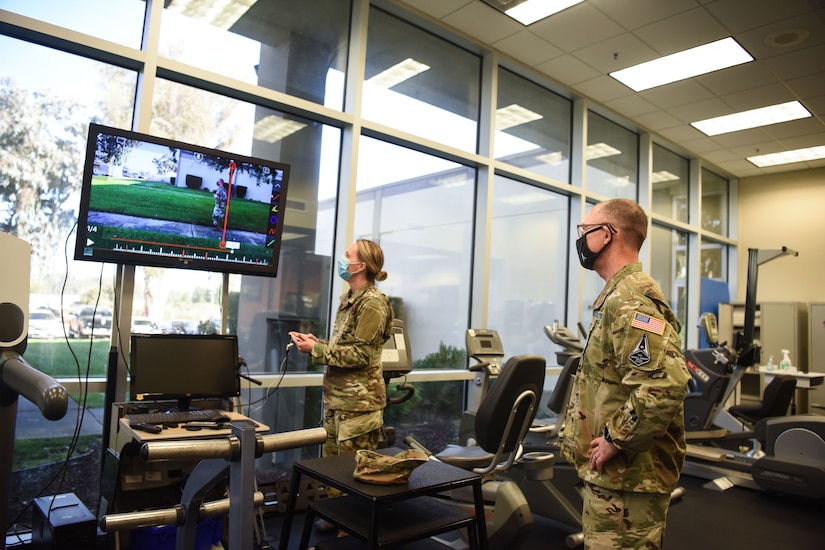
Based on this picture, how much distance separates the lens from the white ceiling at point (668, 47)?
13.9ft

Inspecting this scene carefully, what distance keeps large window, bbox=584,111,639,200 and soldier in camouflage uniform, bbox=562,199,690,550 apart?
4724mm

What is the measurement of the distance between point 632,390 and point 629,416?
0.33 ft

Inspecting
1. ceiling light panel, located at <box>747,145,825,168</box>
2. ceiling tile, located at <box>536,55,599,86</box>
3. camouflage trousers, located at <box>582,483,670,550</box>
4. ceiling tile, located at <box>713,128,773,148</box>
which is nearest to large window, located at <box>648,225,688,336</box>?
ceiling tile, located at <box>713,128,773,148</box>

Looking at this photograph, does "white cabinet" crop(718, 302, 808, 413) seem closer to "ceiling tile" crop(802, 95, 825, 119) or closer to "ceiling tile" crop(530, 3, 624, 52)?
"ceiling tile" crop(802, 95, 825, 119)

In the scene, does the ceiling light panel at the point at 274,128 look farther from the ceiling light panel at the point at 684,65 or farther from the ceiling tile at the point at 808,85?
the ceiling tile at the point at 808,85

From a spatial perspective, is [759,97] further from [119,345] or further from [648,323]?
[119,345]

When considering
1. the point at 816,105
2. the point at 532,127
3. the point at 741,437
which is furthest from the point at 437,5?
the point at 741,437

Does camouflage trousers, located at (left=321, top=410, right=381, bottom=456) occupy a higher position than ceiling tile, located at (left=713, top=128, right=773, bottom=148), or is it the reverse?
ceiling tile, located at (left=713, top=128, right=773, bottom=148)

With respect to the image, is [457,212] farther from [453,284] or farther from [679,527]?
[679,527]

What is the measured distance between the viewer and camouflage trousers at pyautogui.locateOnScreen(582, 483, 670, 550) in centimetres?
170

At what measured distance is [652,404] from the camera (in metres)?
1.61

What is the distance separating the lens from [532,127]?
18.8 ft

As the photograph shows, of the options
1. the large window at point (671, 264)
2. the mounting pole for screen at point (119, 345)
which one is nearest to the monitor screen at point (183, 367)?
the mounting pole for screen at point (119, 345)

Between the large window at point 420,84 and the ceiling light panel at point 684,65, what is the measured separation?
155 cm
